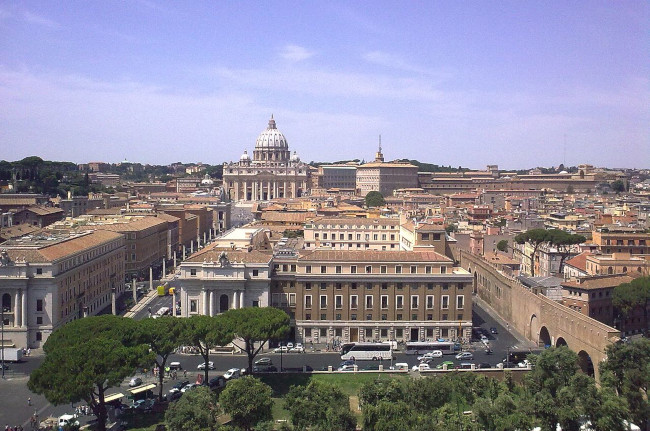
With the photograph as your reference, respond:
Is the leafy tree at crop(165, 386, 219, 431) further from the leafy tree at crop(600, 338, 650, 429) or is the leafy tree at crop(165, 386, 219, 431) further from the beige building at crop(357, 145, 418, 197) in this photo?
the beige building at crop(357, 145, 418, 197)

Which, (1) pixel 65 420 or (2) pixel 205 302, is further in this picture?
(2) pixel 205 302

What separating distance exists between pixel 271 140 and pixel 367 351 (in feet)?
364

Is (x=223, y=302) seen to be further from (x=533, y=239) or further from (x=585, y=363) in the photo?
(x=533, y=239)

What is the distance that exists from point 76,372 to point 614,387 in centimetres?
1729

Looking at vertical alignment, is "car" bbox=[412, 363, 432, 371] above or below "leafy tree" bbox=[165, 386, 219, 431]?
below

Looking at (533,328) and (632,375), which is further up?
(632,375)

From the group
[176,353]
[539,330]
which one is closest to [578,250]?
[539,330]

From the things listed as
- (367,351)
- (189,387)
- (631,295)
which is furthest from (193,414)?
(631,295)

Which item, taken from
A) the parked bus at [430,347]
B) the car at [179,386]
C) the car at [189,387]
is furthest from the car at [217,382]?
the parked bus at [430,347]

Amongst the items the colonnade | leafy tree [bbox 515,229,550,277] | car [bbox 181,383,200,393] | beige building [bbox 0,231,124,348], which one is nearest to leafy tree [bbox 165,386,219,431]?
car [bbox 181,383,200,393]

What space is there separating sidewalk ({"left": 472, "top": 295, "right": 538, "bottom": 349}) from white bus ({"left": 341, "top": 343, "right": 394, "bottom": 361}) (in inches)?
267

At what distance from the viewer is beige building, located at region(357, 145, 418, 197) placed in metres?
124

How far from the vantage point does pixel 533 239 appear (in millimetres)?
45719

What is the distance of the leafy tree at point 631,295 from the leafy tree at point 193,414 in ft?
65.4
